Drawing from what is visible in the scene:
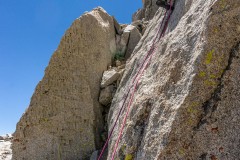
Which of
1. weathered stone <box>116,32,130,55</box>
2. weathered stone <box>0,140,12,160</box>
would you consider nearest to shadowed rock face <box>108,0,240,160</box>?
weathered stone <box>116,32,130,55</box>

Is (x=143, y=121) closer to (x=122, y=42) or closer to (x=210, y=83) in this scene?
(x=210, y=83)

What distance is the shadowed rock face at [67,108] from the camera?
10.4 m

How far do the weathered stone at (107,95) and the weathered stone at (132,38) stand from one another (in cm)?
345

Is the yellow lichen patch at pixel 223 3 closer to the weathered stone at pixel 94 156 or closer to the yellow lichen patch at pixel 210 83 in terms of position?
the yellow lichen patch at pixel 210 83

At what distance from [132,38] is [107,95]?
16.6 feet

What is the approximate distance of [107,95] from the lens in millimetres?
11344

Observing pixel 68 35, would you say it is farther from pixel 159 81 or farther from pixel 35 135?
pixel 159 81

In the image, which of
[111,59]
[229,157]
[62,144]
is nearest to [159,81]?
[229,157]

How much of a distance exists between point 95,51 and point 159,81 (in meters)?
6.98

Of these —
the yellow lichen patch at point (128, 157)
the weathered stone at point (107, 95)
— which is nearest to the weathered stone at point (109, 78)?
the weathered stone at point (107, 95)

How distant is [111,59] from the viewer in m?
13.5

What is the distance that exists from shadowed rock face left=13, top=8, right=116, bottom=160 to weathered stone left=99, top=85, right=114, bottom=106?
227 mm

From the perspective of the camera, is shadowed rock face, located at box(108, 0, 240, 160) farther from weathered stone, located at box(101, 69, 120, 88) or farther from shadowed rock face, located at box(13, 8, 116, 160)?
weathered stone, located at box(101, 69, 120, 88)

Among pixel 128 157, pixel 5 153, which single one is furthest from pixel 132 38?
pixel 128 157
